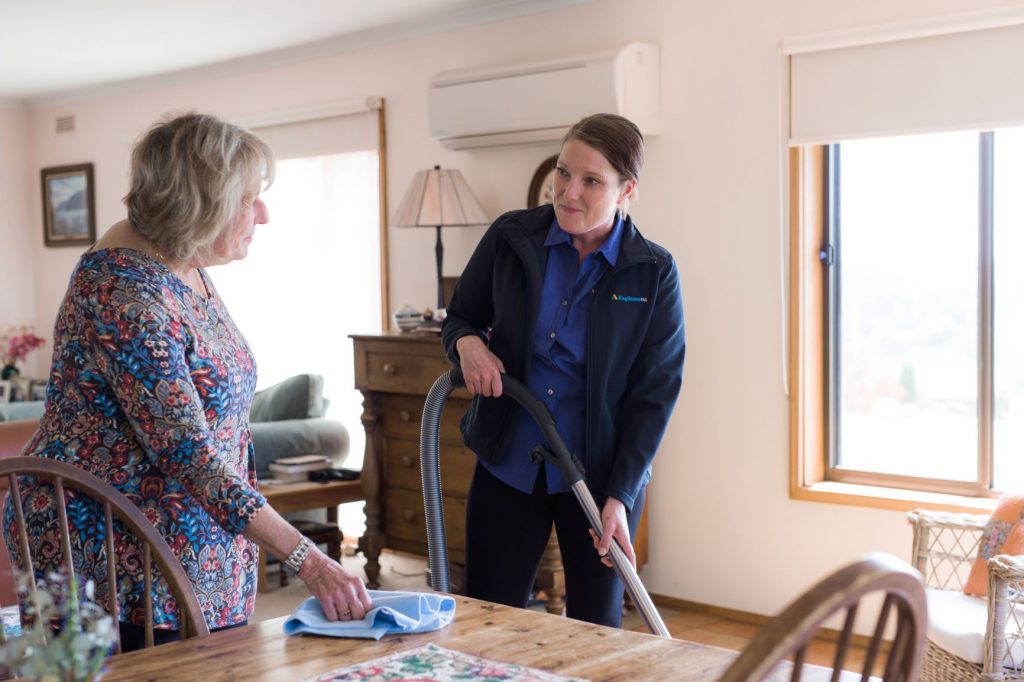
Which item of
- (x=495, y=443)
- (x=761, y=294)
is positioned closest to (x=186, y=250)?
(x=495, y=443)

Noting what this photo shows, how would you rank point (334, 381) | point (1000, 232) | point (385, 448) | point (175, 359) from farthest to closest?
point (334, 381), point (385, 448), point (1000, 232), point (175, 359)

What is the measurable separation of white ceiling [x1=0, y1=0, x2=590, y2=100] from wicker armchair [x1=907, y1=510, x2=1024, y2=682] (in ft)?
8.32

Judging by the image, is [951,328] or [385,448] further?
[385,448]

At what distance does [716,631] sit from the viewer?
4098mm

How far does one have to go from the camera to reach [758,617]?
418 cm

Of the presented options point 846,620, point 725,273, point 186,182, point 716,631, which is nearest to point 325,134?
point 725,273

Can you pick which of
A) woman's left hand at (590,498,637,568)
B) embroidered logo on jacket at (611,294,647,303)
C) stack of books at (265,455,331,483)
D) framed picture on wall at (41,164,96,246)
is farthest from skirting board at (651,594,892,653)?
framed picture on wall at (41,164,96,246)

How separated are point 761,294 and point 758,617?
117 cm

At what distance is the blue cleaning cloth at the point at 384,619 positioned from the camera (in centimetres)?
153

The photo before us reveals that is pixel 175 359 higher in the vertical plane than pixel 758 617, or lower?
higher

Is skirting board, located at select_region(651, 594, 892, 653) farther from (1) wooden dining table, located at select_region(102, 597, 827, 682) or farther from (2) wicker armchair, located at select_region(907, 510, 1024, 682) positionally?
(1) wooden dining table, located at select_region(102, 597, 827, 682)

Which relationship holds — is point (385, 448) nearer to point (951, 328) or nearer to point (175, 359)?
point (951, 328)

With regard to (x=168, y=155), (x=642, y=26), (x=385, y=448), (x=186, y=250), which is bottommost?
(x=385, y=448)

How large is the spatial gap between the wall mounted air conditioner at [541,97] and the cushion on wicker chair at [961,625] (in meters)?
2.01
